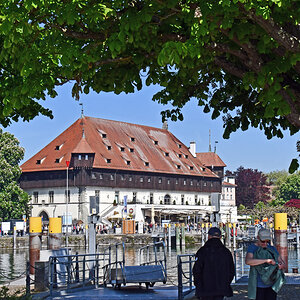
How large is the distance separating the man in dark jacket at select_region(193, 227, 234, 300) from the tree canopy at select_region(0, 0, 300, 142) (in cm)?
223

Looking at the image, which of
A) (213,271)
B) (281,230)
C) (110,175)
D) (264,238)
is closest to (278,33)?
(264,238)

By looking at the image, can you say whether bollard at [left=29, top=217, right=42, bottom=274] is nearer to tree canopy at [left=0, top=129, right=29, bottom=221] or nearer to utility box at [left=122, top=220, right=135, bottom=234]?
utility box at [left=122, top=220, right=135, bottom=234]

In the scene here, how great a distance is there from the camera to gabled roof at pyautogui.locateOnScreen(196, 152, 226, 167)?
114 m

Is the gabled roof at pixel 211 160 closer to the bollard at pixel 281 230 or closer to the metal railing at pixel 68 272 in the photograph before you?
the bollard at pixel 281 230

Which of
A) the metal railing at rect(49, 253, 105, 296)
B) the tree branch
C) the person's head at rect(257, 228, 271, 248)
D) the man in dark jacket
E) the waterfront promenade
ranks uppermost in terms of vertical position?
the tree branch

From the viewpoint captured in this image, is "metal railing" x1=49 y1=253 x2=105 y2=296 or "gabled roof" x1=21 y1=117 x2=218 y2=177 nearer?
"metal railing" x1=49 y1=253 x2=105 y2=296

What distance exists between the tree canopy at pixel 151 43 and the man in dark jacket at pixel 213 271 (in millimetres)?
2235

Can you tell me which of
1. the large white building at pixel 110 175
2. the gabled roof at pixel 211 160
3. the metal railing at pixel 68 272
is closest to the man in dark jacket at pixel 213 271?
the metal railing at pixel 68 272

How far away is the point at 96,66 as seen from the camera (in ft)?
36.6

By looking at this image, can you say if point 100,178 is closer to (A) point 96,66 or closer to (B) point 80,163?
(B) point 80,163

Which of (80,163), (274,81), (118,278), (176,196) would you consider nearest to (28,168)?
(80,163)

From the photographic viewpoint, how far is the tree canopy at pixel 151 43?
939cm

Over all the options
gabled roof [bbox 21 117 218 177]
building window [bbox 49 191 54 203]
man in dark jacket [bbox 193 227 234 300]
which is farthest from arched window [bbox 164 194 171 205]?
man in dark jacket [bbox 193 227 234 300]

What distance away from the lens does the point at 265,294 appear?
358 inches
